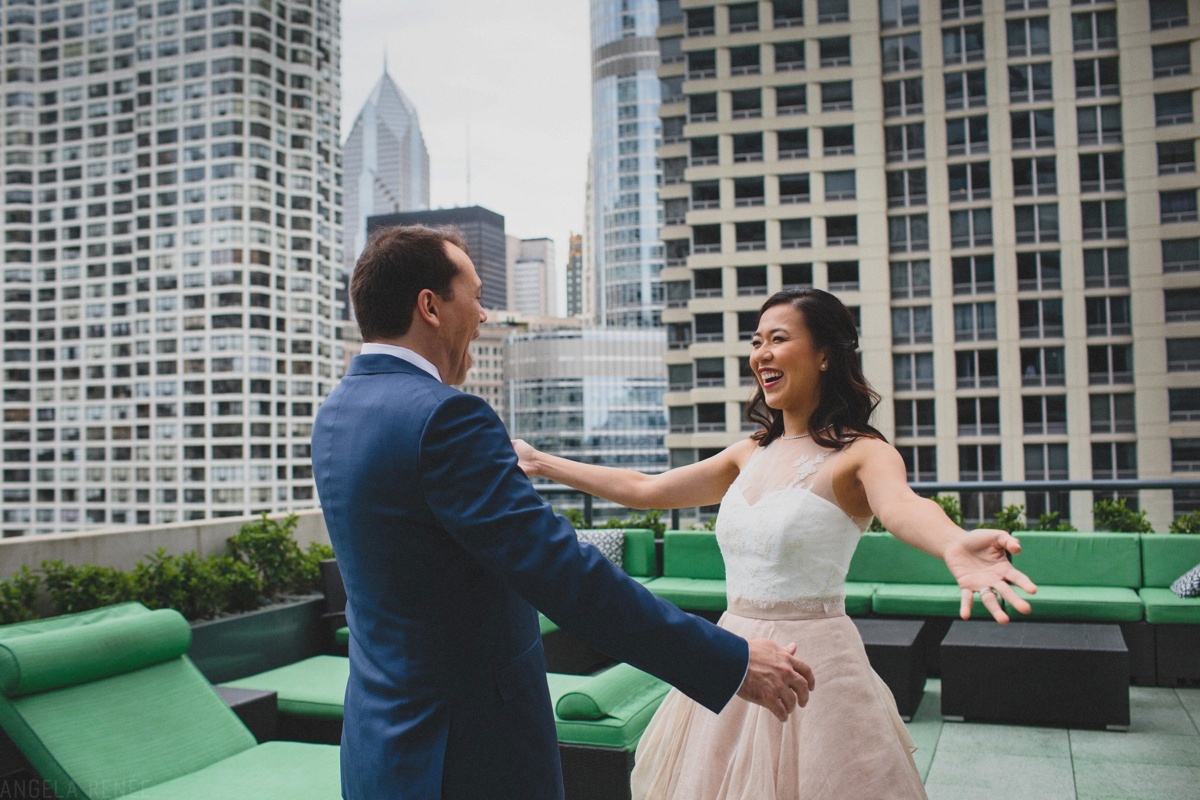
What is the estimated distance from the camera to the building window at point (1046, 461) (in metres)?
31.3

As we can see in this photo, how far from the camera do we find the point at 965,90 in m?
33.1

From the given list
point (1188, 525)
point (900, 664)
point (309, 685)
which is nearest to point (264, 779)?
point (309, 685)

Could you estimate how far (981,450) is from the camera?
106ft

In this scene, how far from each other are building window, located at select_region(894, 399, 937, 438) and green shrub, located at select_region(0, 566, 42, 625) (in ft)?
104

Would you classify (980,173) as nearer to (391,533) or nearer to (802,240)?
(802,240)

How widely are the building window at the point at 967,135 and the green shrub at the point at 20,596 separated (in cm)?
3470

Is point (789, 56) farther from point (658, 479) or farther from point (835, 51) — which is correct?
point (658, 479)

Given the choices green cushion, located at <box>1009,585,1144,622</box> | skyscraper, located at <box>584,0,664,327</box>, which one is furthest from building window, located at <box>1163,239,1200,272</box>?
skyscraper, located at <box>584,0,664,327</box>

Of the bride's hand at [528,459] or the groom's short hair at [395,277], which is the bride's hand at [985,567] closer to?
the groom's short hair at [395,277]

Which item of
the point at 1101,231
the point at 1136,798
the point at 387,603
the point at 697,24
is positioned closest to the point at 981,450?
the point at 1101,231

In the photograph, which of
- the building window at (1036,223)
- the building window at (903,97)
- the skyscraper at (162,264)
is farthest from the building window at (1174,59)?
the skyscraper at (162,264)

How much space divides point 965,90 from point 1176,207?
8250 millimetres

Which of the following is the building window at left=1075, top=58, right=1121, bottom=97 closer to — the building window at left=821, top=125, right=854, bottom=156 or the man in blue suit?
the building window at left=821, top=125, right=854, bottom=156

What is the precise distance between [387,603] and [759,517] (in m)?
0.82
